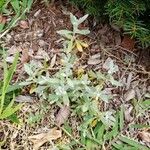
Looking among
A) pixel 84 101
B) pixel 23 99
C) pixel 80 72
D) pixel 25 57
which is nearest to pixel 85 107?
pixel 84 101

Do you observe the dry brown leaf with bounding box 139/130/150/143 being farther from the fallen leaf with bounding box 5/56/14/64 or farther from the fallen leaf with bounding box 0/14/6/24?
the fallen leaf with bounding box 0/14/6/24

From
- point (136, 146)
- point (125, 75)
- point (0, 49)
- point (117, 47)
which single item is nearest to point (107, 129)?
point (136, 146)

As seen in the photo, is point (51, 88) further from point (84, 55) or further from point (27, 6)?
point (27, 6)

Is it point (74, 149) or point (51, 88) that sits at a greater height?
point (51, 88)

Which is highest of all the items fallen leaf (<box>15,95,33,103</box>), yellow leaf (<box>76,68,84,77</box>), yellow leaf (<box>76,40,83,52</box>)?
yellow leaf (<box>76,40,83,52</box>)

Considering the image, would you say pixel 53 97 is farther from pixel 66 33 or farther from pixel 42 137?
pixel 66 33

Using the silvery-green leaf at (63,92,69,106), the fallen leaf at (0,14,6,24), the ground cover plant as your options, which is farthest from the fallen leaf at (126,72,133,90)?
the fallen leaf at (0,14,6,24)
